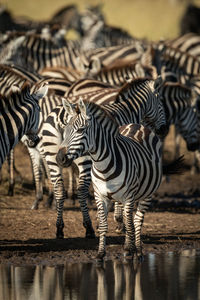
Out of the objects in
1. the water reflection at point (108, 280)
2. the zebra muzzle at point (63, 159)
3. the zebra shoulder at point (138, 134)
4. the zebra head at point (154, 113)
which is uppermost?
the zebra head at point (154, 113)

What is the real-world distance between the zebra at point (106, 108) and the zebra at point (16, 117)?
0.46 meters

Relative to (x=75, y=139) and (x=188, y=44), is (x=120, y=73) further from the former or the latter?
(x=188, y=44)

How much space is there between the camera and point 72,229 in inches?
387

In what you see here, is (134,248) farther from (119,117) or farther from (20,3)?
(20,3)

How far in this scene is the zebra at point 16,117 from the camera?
342 inches

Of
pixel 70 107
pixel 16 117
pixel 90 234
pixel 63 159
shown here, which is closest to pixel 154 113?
pixel 90 234

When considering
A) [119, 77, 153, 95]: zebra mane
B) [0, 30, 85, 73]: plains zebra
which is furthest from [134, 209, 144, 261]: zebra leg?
[0, 30, 85, 73]: plains zebra

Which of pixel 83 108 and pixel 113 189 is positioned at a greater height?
pixel 83 108

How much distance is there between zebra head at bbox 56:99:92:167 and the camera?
7.46 metres

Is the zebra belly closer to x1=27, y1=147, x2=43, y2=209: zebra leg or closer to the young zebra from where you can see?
the young zebra

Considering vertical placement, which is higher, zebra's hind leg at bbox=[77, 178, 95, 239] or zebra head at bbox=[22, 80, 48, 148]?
zebra head at bbox=[22, 80, 48, 148]

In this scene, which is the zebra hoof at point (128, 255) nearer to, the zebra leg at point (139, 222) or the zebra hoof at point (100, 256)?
the zebra leg at point (139, 222)

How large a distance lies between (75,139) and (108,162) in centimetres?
57

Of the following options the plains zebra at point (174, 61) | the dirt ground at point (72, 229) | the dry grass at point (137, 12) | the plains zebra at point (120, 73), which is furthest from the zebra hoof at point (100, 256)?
the dry grass at point (137, 12)
